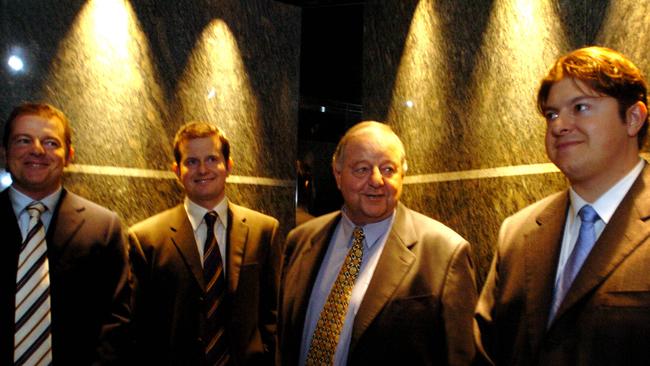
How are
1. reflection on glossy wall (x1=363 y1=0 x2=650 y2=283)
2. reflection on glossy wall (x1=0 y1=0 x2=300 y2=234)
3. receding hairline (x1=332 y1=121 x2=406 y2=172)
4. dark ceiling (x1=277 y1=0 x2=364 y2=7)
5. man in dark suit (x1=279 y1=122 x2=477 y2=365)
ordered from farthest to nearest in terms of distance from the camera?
1. dark ceiling (x1=277 y1=0 x2=364 y2=7)
2. reflection on glossy wall (x1=0 y1=0 x2=300 y2=234)
3. reflection on glossy wall (x1=363 y1=0 x2=650 y2=283)
4. receding hairline (x1=332 y1=121 x2=406 y2=172)
5. man in dark suit (x1=279 y1=122 x2=477 y2=365)

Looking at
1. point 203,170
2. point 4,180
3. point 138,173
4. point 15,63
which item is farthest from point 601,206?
point 15,63

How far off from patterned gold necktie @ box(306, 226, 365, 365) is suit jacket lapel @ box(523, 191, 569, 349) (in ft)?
2.09

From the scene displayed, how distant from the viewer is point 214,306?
2.71 metres

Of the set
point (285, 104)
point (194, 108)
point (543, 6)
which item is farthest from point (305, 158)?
point (543, 6)

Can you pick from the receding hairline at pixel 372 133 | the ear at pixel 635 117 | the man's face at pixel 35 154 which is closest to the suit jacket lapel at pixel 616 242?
the ear at pixel 635 117

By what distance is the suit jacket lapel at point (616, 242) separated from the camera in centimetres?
168

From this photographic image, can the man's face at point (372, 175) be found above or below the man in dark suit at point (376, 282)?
above

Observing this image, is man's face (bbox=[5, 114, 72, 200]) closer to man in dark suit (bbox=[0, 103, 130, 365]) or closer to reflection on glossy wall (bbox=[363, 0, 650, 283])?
man in dark suit (bbox=[0, 103, 130, 365])

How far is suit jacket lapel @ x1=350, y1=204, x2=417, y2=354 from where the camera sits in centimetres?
213

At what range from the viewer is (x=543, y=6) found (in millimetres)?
2643

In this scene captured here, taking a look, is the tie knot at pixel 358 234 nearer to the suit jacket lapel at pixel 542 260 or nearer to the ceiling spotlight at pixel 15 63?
the suit jacket lapel at pixel 542 260

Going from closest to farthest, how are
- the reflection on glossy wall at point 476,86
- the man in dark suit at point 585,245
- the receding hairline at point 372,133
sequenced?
the man in dark suit at point 585,245 → the receding hairline at point 372,133 → the reflection on glossy wall at point 476,86

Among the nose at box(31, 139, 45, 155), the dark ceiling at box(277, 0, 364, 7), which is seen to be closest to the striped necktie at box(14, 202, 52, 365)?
the nose at box(31, 139, 45, 155)

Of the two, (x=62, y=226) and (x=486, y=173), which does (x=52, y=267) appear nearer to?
(x=62, y=226)
